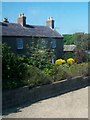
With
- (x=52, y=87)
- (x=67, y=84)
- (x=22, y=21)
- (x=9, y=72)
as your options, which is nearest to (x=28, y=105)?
(x=9, y=72)

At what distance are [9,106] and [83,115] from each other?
2888mm

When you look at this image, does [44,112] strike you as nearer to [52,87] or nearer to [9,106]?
[9,106]

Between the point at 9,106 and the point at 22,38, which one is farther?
the point at 22,38

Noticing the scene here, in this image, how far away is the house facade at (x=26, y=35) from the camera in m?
29.6

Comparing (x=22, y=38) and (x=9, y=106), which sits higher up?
(x=22, y=38)

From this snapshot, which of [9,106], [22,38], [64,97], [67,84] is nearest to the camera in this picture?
[9,106]

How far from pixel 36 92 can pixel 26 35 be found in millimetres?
20447

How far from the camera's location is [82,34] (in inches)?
1827

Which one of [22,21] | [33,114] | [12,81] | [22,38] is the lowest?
[33,114]

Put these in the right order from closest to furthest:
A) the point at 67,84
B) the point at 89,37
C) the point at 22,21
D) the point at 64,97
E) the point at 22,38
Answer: the point at 64,97 < the point at 67,84 < the point at 22,38 < the point at 22,21 < the point at 89,37

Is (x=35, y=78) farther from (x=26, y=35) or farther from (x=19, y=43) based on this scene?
(x=26, y=35)

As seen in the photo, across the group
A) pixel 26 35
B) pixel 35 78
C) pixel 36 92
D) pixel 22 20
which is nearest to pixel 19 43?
pixel 26 35

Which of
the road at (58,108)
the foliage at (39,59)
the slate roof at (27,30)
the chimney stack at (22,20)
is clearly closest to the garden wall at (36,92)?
the road at (58,108)

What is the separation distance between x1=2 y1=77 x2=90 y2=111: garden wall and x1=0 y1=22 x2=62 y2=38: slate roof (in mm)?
15837
